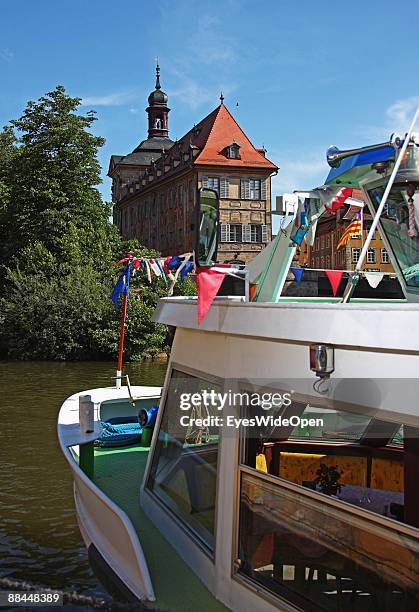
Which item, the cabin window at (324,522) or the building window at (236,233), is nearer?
the cabin window at (324,522)

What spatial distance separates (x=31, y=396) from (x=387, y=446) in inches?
753

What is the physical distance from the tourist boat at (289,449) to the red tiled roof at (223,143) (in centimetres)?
6054

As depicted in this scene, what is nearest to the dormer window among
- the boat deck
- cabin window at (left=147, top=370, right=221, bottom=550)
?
the boat deck

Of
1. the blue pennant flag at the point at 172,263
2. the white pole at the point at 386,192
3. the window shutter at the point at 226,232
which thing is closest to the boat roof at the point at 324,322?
the white pole at the point at 386,192

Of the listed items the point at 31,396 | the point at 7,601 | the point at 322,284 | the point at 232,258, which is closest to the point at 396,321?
the point at 322,284

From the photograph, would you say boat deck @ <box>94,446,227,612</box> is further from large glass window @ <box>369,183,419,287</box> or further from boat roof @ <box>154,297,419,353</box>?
large glass window @ <box>369,183,419,287</box>

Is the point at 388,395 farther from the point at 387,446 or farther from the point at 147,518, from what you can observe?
the point at 147,518

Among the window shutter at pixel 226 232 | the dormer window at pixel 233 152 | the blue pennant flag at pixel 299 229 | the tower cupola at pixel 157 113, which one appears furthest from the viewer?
the tower cupola at pixel 157 113

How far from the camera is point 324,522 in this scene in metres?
3.20

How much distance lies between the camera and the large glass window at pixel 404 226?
3889 millimetres

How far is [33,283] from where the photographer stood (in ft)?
127

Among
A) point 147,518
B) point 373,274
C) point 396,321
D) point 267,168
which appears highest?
point 267,168

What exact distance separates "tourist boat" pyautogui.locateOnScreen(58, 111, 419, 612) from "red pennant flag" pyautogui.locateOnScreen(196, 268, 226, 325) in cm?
9

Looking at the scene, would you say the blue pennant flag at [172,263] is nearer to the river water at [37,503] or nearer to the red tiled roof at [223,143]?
the river water at [37,503]
